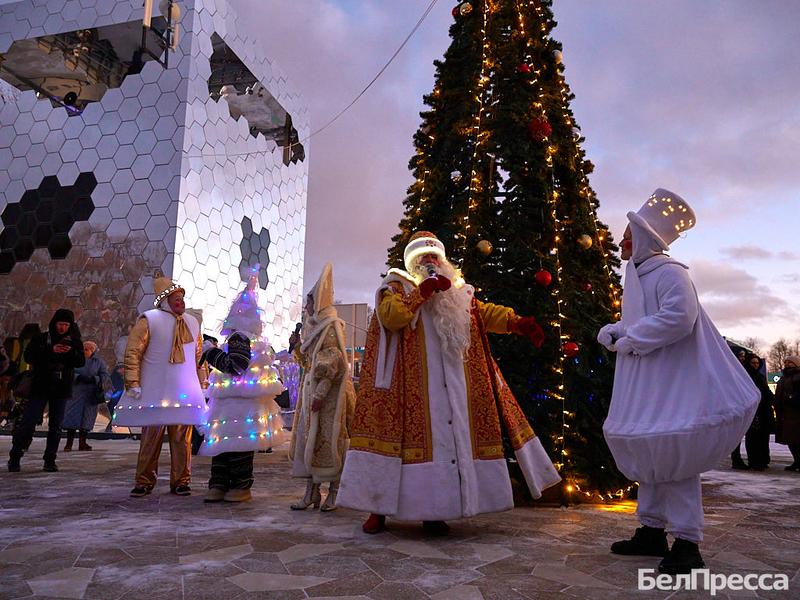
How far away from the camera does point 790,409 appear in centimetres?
607

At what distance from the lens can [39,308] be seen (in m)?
9.59

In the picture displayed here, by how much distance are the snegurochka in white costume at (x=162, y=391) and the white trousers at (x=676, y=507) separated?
2820 mm

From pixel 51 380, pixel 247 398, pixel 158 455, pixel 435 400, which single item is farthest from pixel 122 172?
pixel 435 400

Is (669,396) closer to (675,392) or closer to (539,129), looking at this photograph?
(675,392)

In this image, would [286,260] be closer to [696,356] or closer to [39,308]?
[39,308]

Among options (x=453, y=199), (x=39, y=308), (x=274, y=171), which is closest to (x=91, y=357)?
(x=39, y=308)

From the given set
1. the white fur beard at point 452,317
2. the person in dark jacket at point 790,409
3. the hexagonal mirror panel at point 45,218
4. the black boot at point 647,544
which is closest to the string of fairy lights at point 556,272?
the white fur beard at point 452,317

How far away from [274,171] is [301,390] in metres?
9.45

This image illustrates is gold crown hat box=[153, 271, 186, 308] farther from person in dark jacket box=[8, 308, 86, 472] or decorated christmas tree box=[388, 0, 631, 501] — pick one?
decorated christmas tree box=[388, 0, 631, 501]

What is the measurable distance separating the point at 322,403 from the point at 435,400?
0.88 metres

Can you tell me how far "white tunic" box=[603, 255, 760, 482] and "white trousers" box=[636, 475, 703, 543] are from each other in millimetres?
100

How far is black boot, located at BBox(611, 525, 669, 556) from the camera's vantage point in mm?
2352

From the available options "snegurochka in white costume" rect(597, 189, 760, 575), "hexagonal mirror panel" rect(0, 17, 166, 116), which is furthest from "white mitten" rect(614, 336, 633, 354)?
"hexagonal mirror panel" rect(0, 17, 166, 116)

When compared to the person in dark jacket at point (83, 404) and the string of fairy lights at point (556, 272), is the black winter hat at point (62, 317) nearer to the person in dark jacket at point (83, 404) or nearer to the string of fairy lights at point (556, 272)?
the person in dark jacket at point (83, 404)
